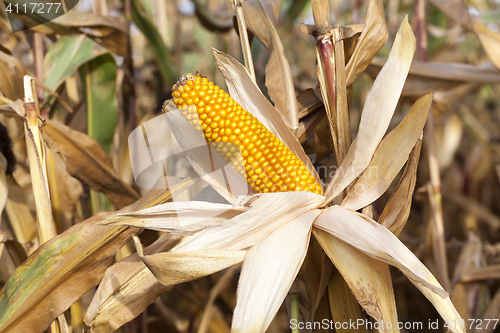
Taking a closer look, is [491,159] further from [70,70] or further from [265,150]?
[70,70]

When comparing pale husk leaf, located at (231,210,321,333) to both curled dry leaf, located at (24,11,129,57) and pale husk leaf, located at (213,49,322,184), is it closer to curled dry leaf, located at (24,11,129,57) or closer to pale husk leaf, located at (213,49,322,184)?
pale husk leaf, located at (213,49,322,184)

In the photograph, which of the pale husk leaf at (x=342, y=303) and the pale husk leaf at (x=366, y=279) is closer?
the pale husk leaf at (x=366, y=279)

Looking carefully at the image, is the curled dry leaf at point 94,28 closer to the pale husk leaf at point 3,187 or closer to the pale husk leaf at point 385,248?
the pale husk leaf at point 3,187

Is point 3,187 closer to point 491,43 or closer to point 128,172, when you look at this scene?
point 128,172

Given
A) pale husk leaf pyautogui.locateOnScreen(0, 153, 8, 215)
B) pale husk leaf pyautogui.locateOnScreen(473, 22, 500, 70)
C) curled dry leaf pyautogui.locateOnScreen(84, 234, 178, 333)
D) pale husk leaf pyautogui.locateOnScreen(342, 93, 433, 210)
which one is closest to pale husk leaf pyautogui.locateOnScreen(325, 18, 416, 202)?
pale husk leaf pyautogui.locateOnScreen(342, 93, 433, 210)

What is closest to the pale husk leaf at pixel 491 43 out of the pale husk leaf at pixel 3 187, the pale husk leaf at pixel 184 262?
the pale husk leaf at pixel 184 262

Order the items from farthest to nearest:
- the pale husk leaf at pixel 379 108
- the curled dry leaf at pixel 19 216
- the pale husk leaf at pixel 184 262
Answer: the curled dry leaf at pixel 19 216 → the pale husk leaf at pixel 379 108 → the pale husk leaf at pixel 184 262
